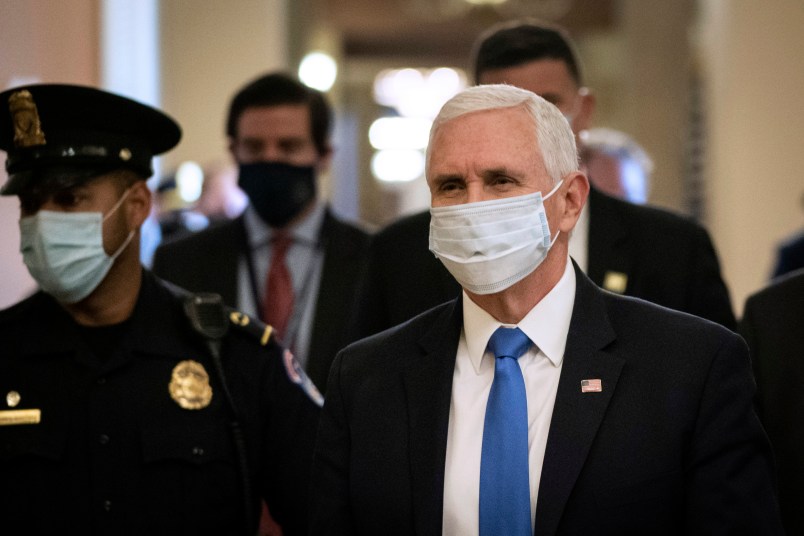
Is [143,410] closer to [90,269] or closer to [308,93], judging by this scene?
[90,269]

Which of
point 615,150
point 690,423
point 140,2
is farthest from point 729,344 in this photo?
point 140,2

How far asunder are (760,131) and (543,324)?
7237 mm

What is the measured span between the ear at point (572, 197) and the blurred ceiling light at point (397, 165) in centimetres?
2326

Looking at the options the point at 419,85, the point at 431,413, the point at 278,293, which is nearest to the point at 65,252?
the point at 431,413

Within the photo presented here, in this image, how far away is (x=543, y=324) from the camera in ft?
7.88

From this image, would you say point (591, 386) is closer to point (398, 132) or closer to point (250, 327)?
point (250, 327)

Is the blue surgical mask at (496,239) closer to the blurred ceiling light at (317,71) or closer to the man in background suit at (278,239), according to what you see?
the man in background suit at (278,239)

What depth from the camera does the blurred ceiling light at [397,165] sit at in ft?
86.4

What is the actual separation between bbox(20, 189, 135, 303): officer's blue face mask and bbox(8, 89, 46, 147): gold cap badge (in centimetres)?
19

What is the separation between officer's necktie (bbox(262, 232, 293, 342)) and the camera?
4.04 m

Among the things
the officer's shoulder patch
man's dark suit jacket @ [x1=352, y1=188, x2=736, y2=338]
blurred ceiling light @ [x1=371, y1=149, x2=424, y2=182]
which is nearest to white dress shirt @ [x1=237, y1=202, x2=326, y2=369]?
man's dark suit jacket @ [x1=352, y1=188, x2=736, y2=338]

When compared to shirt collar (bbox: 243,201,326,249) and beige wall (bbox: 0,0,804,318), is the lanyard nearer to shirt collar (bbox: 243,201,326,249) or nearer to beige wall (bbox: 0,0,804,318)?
shirt collar (bbox: 243,201,326,249)

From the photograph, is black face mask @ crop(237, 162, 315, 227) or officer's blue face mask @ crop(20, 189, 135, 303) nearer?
officer's blue face mask @ crop(20, 189, 135, 303)

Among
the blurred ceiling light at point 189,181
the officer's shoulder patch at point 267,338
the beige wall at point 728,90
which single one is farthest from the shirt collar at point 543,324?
Result: the beige wall at point 728,90
